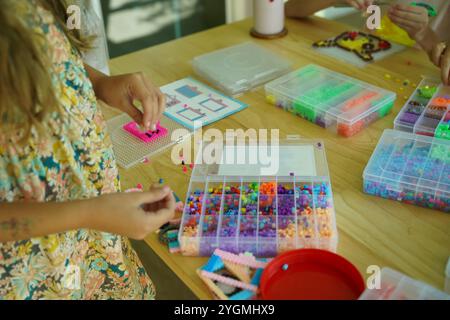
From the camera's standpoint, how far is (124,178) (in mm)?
954

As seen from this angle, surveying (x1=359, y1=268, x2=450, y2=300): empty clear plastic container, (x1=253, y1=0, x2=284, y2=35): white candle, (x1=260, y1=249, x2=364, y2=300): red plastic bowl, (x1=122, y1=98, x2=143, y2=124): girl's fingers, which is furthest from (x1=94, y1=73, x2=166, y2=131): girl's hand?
(x1=253, y1=0, x2=284, y2=35): white candle

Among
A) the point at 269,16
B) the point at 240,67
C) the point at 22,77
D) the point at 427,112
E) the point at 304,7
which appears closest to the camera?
the point at 22,77

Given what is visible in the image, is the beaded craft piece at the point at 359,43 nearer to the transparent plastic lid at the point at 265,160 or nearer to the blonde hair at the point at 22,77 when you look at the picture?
the transparent plastic lid at the point at 265,160

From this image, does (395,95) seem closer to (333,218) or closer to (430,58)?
(430,58)

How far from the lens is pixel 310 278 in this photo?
0.70 meters

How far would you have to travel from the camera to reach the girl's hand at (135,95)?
3.02ft

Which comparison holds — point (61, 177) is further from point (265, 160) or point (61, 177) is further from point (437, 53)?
point (437, 53)

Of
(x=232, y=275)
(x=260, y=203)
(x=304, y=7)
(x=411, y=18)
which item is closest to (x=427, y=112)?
(x=411, y=18)

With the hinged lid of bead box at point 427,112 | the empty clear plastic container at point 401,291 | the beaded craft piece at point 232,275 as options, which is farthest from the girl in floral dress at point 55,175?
the hinged lid of bead box at point 427,112

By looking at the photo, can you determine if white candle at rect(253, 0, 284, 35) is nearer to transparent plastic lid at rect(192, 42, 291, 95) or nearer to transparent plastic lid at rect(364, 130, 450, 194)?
transparent plastic lid at rect(192, 42, 291, 95)

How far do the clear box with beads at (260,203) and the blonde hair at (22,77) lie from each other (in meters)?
0.30

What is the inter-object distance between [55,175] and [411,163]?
63 cm

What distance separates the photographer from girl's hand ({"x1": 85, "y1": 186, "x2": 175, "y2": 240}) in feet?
2.26

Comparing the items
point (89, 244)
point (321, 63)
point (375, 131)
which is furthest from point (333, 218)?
point (321, 63)
